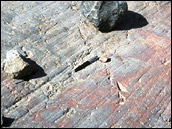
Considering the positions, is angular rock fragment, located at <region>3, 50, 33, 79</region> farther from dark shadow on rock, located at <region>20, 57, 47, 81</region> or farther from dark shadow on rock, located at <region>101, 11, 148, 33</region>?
dark shadow on rock, located at <region>101, 11, 148, 33</region>

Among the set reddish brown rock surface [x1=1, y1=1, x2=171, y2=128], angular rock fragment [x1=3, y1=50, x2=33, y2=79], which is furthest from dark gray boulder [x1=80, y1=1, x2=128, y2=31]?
angular rock fragment [x1=3, y1=50, x2=33, y2=79]

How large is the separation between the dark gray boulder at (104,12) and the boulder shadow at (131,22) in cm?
16

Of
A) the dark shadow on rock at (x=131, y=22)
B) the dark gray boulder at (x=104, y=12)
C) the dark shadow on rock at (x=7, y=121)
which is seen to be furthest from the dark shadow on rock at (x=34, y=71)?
the dark shadow on rock at (x=131, y=22)

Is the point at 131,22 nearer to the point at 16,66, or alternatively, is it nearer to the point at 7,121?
the point at 16,66

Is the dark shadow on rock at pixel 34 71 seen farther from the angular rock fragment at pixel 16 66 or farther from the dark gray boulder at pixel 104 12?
the dark gray boulder at pixel 104 12

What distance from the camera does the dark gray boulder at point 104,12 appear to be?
3893mm

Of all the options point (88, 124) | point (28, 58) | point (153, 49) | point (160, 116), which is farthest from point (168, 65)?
point (28, 58)

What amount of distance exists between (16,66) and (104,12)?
1701 millimetres

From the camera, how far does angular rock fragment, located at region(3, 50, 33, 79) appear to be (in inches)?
117

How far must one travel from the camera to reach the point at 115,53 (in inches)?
142

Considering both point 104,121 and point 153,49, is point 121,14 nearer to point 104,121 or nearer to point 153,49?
point 153,49

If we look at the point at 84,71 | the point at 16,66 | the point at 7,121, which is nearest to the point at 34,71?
the point at 16,66

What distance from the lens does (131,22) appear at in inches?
169

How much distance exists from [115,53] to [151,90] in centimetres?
79
